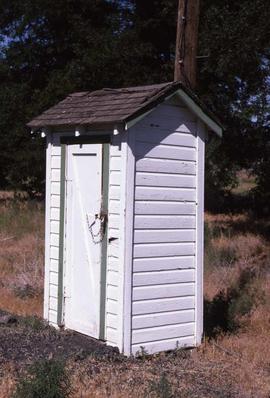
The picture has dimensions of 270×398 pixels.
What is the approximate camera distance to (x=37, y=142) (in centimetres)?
2095

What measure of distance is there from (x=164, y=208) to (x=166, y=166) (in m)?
0.45

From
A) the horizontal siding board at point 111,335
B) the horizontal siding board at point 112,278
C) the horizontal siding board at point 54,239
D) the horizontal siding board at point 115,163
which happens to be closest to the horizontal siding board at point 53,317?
the horizontal siding board at point 54,239

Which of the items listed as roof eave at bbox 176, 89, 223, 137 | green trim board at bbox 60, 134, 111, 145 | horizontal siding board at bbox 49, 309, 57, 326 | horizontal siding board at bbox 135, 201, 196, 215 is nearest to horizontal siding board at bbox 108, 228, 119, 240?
horizontal siding board at bbox 135, 201, 196, 215

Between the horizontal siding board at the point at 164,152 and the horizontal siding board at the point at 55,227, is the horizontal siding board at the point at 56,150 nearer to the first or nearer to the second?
the horizontal siding board at the point at 55,227

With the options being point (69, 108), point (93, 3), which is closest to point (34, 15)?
point (93, 3)

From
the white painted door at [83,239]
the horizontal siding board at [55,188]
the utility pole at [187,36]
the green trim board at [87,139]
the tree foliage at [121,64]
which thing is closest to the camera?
the green trim board at [87,139]

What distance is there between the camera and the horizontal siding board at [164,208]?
710 cm

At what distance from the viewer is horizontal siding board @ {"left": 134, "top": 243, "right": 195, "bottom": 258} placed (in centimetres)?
708

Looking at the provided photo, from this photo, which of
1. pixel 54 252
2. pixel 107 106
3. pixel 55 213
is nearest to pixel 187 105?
pixel 107 106

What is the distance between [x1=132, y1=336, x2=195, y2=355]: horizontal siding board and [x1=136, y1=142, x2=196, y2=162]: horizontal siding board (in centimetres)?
196

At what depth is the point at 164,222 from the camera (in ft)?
24.0

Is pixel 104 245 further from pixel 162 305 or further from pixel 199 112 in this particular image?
pixel 199 112

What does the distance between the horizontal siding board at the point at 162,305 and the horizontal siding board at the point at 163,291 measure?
0.04m

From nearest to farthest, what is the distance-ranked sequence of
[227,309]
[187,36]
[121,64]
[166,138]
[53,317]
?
[166,138] < [53,317] < [227,309] < [187,36] < [121,64]
